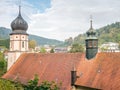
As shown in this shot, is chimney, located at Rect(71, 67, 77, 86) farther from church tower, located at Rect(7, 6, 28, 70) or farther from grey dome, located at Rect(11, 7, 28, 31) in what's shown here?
grey dome, located at Rect(11, 7, 28, 31)

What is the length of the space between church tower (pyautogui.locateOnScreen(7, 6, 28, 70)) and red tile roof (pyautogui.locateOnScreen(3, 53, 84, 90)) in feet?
4.18

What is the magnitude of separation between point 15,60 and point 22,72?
5.61 m

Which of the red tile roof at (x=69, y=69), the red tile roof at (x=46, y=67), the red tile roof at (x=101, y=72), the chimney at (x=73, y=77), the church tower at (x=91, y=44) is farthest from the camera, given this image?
the red tile roof at (x=46, y=67)

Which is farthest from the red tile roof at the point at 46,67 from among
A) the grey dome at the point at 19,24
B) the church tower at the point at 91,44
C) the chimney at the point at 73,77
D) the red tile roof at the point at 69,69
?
the grey dome at the point at 19,24

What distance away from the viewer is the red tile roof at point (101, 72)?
2786 cm

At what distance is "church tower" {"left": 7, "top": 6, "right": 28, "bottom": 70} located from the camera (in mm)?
48781

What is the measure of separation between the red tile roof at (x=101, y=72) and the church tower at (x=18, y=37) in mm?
16872

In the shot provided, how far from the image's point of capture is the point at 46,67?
1583 inches

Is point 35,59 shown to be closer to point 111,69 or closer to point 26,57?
point 26,57

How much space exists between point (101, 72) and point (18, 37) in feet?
73.9

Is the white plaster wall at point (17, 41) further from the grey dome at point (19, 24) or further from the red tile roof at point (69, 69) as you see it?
the red tile roof at point (69, 69)

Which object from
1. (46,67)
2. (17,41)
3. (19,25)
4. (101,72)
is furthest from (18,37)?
(101,72)

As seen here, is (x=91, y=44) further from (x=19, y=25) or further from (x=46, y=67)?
(x=19, y=25)

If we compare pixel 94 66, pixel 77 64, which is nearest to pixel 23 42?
pixel 77 64
